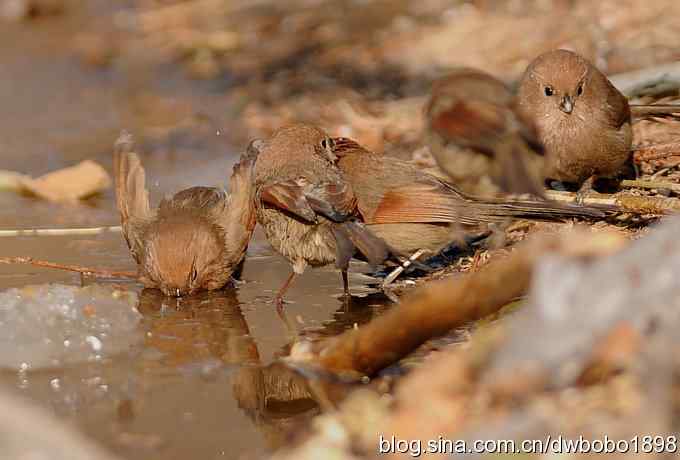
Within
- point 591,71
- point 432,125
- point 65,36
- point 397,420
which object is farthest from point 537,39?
point 397,420

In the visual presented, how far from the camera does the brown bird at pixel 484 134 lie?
425 centimetres

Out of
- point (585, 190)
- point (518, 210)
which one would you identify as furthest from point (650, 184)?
point (518, 210)

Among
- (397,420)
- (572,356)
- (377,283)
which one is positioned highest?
(572,356)

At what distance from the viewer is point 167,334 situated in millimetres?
4746

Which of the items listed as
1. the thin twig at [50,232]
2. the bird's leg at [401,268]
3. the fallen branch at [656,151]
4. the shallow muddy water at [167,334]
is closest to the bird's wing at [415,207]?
the bird's leg at [401,268]

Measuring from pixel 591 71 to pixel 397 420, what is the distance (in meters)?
3.78

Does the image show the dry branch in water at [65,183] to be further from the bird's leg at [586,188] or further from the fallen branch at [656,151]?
the fallen branch at [656,151]

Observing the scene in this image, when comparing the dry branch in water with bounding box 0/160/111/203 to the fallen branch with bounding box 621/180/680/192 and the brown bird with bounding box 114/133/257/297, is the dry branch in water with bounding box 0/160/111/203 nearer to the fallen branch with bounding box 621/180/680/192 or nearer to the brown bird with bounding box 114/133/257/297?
the brown bird with bounding box 114/133/257/297

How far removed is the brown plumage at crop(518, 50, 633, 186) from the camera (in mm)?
5941

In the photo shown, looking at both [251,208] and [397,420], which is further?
[251,208]

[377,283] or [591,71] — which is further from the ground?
[591,71]

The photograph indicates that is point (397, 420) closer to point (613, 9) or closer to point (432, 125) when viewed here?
point (432, 125)

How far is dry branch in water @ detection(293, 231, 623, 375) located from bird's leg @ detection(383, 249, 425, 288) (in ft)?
5.87

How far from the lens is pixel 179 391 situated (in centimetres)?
396
